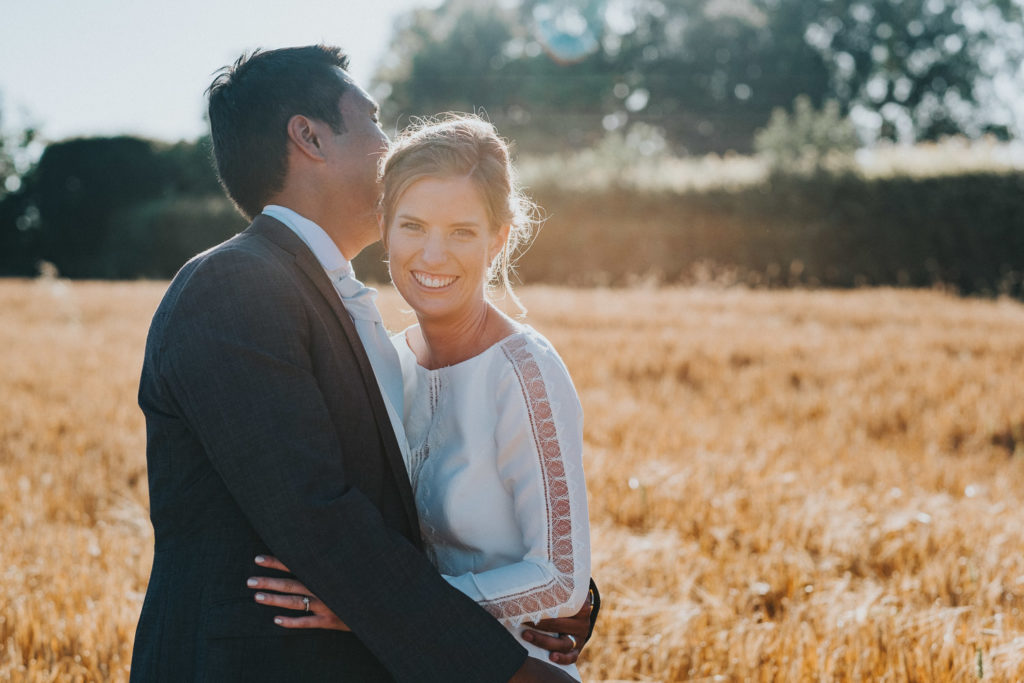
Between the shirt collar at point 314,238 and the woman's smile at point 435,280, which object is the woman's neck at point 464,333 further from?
the shirt collar at point 314,238

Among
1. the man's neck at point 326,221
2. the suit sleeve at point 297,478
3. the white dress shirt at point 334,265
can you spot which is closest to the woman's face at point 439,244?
the man's neck at point 326,221

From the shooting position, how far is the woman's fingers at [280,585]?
174cm

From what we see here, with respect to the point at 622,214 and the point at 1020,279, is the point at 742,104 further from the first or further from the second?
the point at 1020,279

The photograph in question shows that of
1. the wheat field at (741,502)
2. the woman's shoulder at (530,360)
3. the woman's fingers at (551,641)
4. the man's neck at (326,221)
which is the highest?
the man's neck at (326,221)

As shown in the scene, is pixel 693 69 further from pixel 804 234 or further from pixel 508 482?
pixel 508 482

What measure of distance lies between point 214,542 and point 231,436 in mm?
311

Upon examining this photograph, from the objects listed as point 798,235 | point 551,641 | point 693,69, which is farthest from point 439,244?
point 693,69

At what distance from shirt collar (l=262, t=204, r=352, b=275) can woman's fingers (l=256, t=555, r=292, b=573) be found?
2.24 ft

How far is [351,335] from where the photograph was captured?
1.92 metres

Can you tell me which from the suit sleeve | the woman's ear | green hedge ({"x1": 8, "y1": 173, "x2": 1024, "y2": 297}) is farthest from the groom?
green hedge ({"x1": 8, "y1": 173, "x2": 1024, "y2": 297})

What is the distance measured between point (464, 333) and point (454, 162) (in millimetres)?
485

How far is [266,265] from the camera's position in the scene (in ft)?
5.88

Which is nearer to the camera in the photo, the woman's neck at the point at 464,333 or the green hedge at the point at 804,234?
the woman's neck at the point at 464,333

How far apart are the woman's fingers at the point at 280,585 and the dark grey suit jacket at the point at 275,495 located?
47 mm
